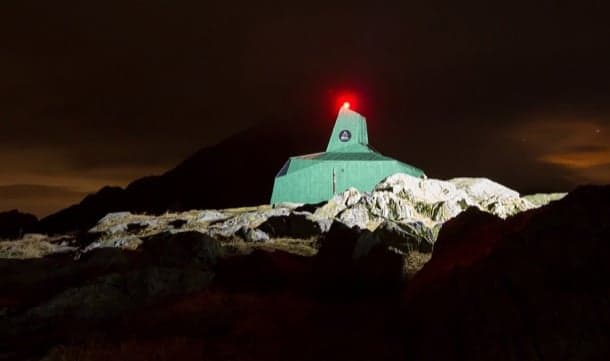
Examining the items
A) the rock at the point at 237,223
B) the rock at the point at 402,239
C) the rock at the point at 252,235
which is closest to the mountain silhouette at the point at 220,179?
the rock at the point at 237,223

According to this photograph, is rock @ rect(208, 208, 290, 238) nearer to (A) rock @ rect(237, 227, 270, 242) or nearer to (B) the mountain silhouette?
(A) rock @ rect(237, 227, 270, 242)

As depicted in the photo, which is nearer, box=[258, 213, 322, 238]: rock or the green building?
box=[258, 213, 322, 238]: rock

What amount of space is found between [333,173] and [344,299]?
4428 centimetres

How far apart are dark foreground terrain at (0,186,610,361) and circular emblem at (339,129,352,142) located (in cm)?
4721

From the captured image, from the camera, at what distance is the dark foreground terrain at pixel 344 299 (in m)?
8.98

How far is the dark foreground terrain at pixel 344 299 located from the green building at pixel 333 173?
36579mm

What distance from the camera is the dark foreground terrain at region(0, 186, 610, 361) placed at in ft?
29.5

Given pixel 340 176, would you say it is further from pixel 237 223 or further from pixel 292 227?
pixel 292 227

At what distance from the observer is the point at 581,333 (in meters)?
8.09

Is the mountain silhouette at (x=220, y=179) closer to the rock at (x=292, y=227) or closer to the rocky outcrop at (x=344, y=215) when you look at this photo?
the rocky outcrop at (x=344, y=215)

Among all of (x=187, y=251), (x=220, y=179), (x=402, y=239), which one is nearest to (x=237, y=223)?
(x=187, y=251)

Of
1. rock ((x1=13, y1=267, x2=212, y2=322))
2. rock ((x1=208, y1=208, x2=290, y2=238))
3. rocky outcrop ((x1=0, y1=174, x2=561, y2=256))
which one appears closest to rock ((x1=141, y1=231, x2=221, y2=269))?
rock ((x1=13, y1=267, x2=212, y2=322))

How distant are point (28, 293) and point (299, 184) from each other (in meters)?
44.2

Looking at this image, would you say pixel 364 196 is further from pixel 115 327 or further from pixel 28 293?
pixel 115 327
